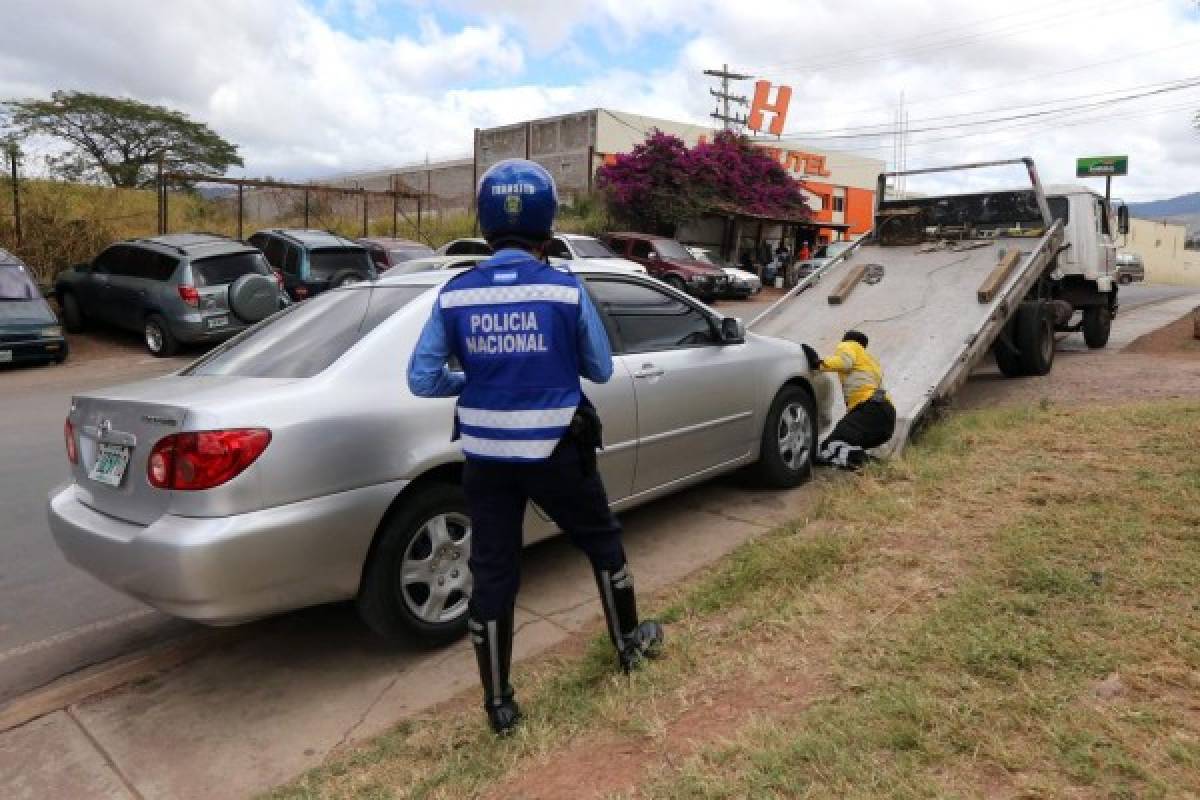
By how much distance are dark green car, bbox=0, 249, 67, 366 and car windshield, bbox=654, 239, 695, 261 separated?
12.6 metres

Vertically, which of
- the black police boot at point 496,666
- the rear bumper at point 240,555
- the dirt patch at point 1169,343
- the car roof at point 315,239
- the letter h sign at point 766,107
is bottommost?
the black police boot at point 496,666

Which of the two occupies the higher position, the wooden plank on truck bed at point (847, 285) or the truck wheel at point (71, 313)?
the wooden plank on truck bed at point (847, 285)

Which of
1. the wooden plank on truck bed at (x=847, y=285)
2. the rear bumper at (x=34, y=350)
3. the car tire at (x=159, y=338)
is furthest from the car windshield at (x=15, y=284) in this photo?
the wooden plank on truck bed at (x=847, y=285)

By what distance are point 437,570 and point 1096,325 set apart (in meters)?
12.0

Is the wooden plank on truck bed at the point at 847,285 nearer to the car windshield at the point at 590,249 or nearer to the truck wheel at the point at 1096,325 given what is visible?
the truck wheel at the point at 1096,325

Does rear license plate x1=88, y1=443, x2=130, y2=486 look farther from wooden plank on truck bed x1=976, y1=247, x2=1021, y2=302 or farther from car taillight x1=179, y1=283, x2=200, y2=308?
car taillight x1=179, y1=283, x2=200, y2=308

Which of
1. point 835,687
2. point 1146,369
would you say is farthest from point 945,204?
point 835,687

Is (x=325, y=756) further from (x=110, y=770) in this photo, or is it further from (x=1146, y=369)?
(x=1146, y=369)

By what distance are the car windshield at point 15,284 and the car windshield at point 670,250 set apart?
12.7 meters

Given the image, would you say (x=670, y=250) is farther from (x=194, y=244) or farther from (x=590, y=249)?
(x=194, y=244)

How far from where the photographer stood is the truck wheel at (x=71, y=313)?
14078mm

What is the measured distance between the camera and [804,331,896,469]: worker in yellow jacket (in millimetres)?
5746

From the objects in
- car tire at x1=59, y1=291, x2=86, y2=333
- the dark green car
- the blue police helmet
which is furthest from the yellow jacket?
car tire at x1=59, y1=291, x2=86, y2=333

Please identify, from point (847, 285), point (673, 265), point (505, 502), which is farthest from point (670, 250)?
point (505, 502)
